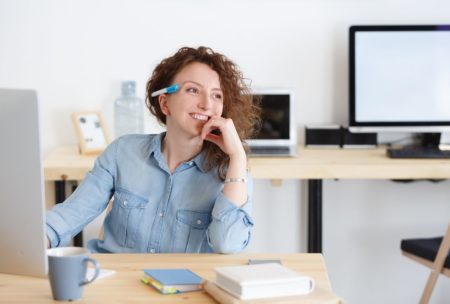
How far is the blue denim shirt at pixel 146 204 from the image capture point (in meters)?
1.87

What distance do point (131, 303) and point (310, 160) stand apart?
64.7 inches

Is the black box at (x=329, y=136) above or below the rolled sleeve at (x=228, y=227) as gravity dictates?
above

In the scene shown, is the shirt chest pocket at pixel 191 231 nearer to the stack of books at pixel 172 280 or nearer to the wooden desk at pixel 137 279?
the wooden desk at pixel 137 279

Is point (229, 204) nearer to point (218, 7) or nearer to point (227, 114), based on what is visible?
point (227, 114)

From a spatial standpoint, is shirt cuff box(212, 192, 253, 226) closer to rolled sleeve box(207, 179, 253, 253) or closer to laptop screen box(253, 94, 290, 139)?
rolled sleeve box(207, 179, 253, 253)

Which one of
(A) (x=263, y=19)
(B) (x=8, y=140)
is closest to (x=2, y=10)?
(A) (x=263, y=19)

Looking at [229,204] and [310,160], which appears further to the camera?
[310,160]

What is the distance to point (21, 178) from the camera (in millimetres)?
1346

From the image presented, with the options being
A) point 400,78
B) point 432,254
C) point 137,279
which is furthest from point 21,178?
point 400,78

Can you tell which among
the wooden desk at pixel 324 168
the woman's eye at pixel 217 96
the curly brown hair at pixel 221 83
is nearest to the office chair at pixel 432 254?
the wooden desk at pixel 324 168

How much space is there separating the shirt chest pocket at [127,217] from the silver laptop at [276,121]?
127 cm

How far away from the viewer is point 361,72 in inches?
124

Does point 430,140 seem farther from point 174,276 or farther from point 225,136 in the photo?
point 174,276

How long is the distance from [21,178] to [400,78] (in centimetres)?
217
